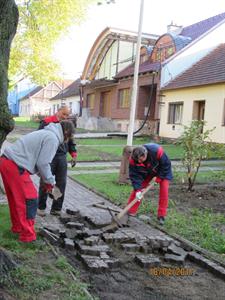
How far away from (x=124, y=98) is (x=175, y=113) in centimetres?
729

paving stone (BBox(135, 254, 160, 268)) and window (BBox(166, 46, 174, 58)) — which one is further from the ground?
window (BBox(166, 46, 174, 58))

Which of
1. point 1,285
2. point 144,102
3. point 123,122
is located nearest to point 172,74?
point 144,102

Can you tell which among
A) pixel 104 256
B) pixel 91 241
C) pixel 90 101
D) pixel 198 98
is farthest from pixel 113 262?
pixel 90 101

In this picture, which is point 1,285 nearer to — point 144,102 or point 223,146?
point 223,146

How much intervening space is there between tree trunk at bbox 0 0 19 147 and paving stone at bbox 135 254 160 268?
2.11m

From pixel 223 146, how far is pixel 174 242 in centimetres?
500

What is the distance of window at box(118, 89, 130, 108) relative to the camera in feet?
101

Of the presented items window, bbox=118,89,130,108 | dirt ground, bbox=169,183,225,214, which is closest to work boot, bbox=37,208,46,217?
dirt ground, bbox=169,183,225,214

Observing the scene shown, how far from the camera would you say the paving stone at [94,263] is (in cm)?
488

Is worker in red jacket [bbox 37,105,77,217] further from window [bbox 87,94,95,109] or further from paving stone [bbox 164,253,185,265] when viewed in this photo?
window [bbox 87,94,95,109]

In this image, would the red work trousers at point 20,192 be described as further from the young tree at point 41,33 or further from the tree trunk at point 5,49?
the young tree at point 41,33
